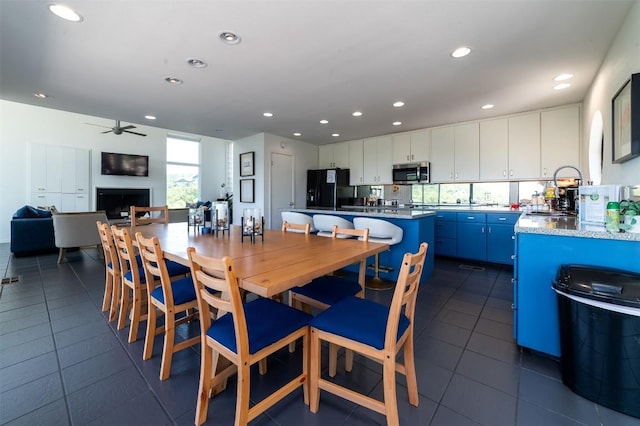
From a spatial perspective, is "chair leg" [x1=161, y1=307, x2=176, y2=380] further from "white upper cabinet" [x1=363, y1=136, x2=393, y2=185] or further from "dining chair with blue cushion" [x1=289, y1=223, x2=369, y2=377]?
"white upper cabinet" [x1=363, y1=136, x2=393, y2=185]

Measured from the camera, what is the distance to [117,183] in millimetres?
7414

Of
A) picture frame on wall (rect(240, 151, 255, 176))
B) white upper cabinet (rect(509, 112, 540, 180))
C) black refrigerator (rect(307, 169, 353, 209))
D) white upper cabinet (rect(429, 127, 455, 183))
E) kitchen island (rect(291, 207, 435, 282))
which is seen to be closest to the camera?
kitchen island (rect(291, 207, 435, 282))

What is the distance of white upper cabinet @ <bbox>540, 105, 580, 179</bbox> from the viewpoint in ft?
12.4

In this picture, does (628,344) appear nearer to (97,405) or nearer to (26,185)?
(97,405)

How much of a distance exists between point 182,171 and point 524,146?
8.69m

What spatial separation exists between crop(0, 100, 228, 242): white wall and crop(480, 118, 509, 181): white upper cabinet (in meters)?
7.88

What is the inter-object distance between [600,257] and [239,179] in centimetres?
574

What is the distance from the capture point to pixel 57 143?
6.58 m

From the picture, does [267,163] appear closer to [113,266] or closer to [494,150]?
[113,266]

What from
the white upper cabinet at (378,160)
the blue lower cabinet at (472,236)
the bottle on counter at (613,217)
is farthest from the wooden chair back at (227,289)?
the white upper cabinet at (378,160)

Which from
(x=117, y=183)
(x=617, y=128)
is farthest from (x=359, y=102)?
(x=117, y=183)

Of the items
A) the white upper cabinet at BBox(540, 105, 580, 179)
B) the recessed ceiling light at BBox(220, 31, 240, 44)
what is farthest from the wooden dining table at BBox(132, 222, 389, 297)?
the white upper cabinet at BBox(540, 105, 580, 179)

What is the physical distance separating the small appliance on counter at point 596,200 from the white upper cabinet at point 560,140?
260 centimetres

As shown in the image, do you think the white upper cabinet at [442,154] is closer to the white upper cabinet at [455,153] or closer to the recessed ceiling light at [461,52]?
the white upper cabinet at [455,153]
